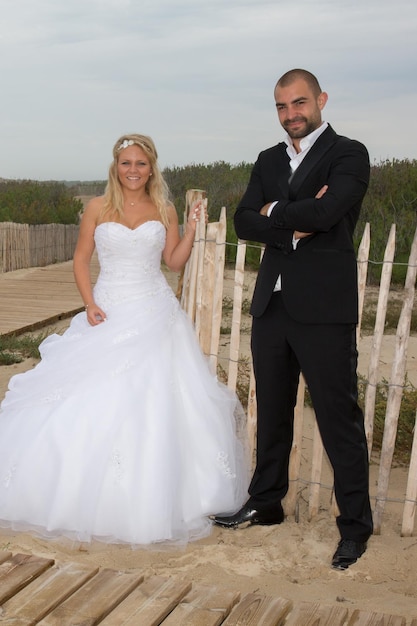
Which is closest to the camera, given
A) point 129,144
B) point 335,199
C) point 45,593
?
point 45,593

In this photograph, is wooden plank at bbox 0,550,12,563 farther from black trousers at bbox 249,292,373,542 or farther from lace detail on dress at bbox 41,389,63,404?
black trousers at bbox 249,292,373,542

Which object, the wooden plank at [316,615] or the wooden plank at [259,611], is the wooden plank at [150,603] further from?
the wooden plank at [316,615]

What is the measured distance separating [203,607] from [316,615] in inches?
18.4

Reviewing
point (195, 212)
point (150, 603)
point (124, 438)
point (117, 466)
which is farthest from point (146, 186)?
point (150, 603)

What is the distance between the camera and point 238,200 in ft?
61.9

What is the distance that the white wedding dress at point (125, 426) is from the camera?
13.8ft

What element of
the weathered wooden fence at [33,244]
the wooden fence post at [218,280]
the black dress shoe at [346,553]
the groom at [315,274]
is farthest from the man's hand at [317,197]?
the weathered wooden fence at [33,244]

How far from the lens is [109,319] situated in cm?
471

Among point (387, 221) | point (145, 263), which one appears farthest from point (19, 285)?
point (145, 263)

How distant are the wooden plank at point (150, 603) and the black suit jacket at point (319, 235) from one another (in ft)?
4.47

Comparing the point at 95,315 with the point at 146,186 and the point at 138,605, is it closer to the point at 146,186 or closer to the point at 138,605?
the point at 146,186

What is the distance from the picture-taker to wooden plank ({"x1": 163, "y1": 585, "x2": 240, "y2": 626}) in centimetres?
324

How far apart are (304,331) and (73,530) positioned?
1.60m

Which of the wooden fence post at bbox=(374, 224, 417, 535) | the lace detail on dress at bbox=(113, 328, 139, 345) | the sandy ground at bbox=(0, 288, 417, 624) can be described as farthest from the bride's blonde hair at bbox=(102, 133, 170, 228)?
the sandy ground at bbox=(0, 288, 417, 624)
